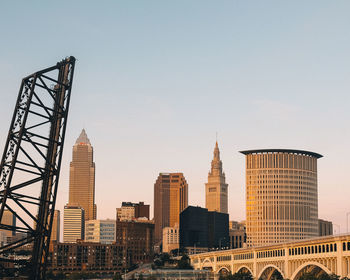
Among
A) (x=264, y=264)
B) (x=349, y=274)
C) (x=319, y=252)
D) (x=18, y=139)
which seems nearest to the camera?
(x=18, y=139)

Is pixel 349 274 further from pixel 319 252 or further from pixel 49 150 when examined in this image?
pixel 49 150

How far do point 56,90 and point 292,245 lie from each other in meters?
123

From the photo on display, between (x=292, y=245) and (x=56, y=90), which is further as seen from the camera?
(x=292, y=245)

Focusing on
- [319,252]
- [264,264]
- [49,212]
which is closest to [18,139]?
[49,212]

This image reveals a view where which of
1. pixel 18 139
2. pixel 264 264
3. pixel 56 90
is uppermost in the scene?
pixel 56 90

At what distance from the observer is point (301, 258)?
15100 cm

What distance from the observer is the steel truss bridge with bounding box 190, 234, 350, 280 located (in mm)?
130125

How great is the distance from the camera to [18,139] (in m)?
39.6

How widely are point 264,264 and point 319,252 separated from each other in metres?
40.9

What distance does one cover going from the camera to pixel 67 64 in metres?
44.1

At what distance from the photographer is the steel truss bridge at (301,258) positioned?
13012 centimetres

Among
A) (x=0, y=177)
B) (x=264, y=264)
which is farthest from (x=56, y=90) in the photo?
(x=264, y=264)

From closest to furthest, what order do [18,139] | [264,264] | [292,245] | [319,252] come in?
[18,139]
[319,252]
[292,245]
[264,264]

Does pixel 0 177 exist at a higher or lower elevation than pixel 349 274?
higher
